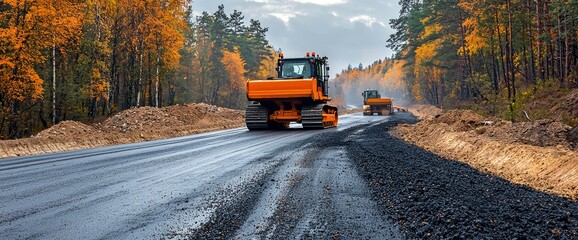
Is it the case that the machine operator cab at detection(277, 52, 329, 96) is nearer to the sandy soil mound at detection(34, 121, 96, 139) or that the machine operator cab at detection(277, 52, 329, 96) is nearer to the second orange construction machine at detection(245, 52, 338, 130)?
the second orange construction machine at detection(245, 52, 338, 130)

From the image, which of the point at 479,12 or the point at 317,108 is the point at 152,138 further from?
the point at 479,12

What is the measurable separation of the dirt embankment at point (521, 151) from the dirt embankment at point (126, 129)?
12.2 metres

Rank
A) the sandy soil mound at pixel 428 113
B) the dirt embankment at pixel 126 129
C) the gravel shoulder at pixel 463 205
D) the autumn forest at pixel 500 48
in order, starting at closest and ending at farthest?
the gravel shoulder at pixel 463 205, the dirt embankment at pixel 126 129, the autumn forest at pixel 500 48, the sandy soil mound at pixel 428 113

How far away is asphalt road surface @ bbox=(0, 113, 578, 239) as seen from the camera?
423 cm

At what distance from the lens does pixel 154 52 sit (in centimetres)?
3406

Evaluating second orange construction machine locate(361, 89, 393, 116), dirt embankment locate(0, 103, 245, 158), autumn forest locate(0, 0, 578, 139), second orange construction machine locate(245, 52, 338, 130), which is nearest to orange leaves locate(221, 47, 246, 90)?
autumn forest locate(0, 0, 578, 139)

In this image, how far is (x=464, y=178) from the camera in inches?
277

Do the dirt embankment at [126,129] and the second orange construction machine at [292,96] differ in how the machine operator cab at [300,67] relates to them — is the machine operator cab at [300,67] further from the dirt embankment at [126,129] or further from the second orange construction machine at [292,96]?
the dirt embankment at [126,129]

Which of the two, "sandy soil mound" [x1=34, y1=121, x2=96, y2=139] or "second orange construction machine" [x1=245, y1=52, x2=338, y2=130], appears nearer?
"sandy soil mound" [x1=34, y1=121, x2=96, y2=139]

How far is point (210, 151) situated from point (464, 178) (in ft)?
23.4

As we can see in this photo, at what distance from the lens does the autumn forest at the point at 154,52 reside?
→ 21172 millimetres

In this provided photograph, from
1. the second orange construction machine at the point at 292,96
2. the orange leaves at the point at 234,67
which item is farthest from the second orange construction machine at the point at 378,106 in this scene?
the second orange construction machine at the point at 292,96

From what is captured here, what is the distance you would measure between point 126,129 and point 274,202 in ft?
61.4

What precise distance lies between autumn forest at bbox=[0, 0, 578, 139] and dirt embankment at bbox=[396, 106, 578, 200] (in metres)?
6.80
